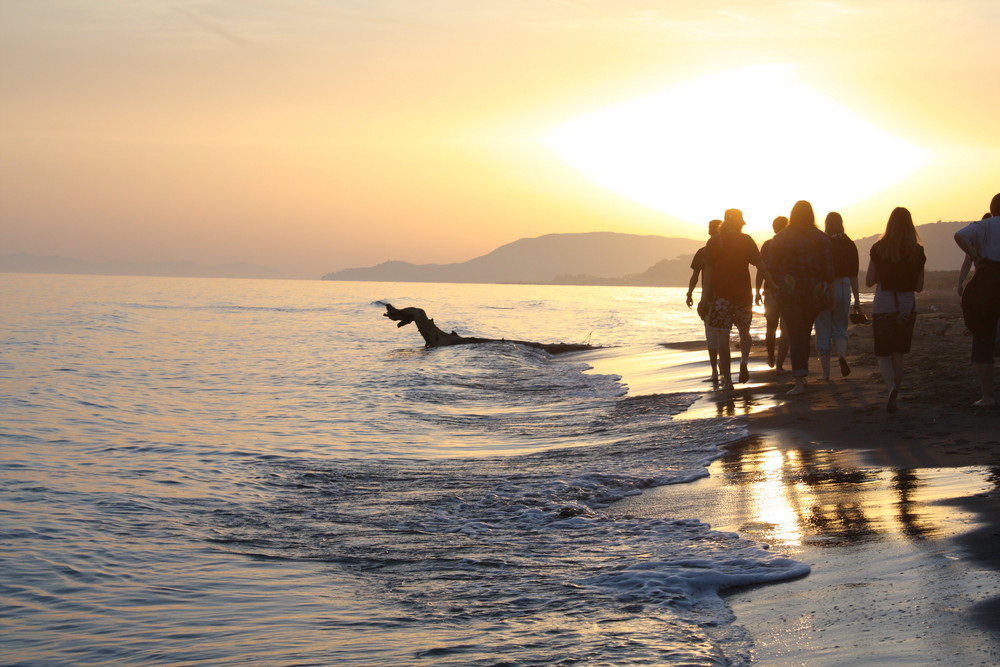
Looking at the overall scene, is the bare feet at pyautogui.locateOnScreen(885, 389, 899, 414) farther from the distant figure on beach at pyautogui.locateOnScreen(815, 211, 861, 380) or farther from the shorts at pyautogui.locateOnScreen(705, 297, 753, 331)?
the shorts at pyautogui.locateOnScreen(705, 297, 753, 331)

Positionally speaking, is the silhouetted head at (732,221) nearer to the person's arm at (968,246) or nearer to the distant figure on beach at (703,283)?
the distant figure on beach at (703,283)

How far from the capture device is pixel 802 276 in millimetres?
9594

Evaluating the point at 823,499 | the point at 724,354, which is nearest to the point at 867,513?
the point at 823,499

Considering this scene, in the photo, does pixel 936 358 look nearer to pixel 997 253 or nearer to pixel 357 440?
pixel 997 253

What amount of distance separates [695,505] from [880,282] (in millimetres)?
3791

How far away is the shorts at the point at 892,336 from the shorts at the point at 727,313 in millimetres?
2615

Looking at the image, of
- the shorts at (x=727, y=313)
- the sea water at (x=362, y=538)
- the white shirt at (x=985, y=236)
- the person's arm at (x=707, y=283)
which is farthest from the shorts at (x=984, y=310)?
the person's arm at (x=707, y=283)

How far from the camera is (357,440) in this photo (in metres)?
10.2

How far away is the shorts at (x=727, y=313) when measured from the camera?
414 inches

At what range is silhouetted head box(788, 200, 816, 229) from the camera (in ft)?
31.6

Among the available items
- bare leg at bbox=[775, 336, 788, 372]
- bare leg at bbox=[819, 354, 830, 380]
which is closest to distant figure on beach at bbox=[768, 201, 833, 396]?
bare leg at bbox=[819, 354, 830, 380]

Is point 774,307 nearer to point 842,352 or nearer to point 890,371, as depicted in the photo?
point 842,352

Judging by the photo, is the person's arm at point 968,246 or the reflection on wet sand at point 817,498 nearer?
the reflection on wet sand at point 817,498

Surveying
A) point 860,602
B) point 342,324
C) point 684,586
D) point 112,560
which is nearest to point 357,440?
point 112,560
